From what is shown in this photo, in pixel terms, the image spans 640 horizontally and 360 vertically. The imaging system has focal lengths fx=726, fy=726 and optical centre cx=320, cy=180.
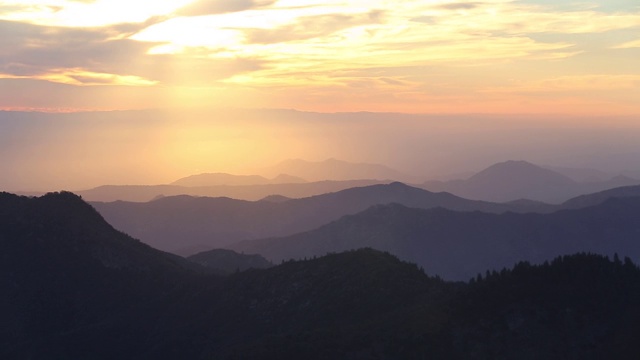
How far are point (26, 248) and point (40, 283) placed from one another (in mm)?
12863

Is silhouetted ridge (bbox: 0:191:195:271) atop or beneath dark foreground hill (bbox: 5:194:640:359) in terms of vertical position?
atop

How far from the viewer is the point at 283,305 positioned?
383 feet

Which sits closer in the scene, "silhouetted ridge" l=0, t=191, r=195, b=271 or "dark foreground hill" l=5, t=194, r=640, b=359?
"dark foreground hill" l=5, t=194, r=640, b=359

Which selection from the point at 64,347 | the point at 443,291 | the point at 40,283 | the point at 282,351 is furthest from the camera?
the point at 40,283

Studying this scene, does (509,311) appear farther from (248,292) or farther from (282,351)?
(248,292)

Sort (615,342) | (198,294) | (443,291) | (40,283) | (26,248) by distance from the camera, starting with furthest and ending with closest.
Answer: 1. (26,248)
2. (40,283)
3. (198,294)
4. (443,291)
5. (615,342)

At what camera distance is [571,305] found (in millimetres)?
79812

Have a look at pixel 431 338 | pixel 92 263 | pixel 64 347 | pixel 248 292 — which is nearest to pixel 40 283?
pixel 92 263

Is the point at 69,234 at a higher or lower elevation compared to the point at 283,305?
higher

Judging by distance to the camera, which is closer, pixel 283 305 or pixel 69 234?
pixel 283 305

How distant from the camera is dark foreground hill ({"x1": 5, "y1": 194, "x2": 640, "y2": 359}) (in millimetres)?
77938

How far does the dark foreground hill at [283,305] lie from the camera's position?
256ft

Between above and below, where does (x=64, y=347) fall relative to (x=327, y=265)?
below

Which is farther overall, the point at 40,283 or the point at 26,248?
the point at 26,248
